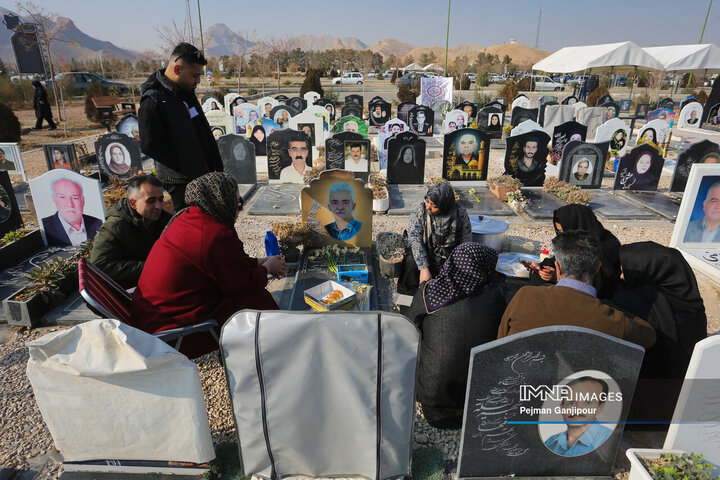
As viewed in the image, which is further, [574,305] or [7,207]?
[7,207]

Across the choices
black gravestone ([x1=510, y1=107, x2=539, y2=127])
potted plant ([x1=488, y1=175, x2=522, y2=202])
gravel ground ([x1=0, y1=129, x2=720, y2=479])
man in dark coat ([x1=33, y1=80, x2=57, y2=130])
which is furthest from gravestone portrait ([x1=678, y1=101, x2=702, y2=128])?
man in dark coat ([x1=33, y1=80, x2=57, y2=130])

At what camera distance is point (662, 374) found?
2951 mm

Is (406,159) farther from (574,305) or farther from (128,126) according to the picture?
(128,126)

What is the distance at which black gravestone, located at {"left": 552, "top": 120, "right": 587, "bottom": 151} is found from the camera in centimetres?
1113

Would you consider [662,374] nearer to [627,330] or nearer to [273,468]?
[627,330]

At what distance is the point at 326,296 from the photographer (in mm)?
4352

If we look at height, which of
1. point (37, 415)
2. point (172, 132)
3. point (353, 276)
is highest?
point (172, 132)

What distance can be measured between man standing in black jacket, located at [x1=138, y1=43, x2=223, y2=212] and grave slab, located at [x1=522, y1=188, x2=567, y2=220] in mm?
5739

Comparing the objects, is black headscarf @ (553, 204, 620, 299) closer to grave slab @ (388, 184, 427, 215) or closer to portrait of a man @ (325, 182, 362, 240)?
portrait of a man @ (325, 182, 362, 240)

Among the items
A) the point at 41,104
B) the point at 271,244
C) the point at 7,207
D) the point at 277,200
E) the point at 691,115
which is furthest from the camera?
the point at 691,115

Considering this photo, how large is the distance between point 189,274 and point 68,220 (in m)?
3.77

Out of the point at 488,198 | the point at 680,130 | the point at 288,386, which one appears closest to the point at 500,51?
the point at 680,130

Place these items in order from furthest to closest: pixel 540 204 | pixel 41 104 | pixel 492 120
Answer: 1. pixel 41 104
2. pixel 492 120
3. pixel 540 204

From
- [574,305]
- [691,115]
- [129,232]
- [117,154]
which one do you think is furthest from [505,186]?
[691,115]
